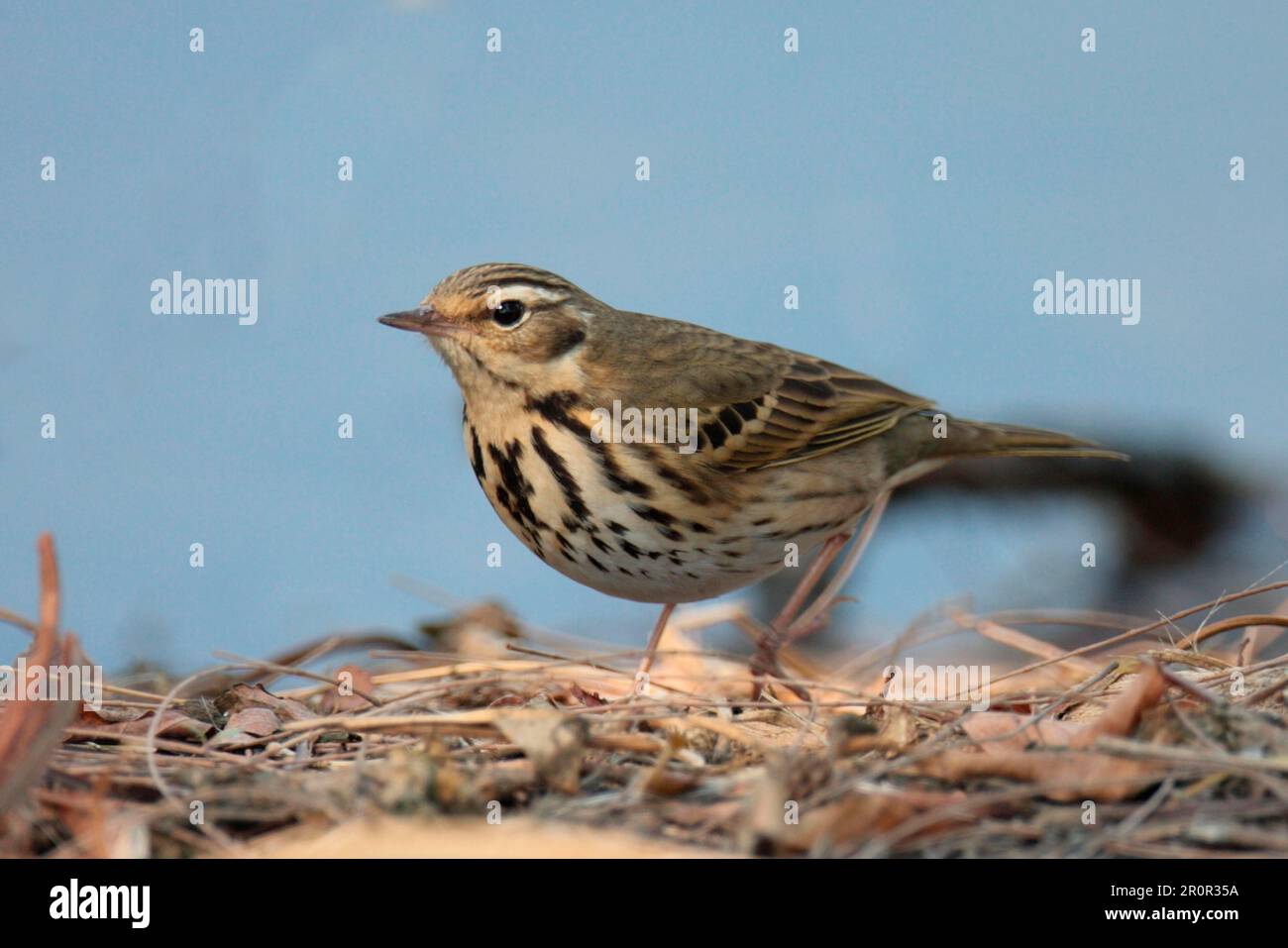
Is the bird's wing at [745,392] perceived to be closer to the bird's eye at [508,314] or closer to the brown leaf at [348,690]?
the bird's eye at [508,314]

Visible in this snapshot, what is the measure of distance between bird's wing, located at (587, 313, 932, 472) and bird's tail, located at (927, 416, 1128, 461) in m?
0.23

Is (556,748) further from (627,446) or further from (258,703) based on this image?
(627,446)

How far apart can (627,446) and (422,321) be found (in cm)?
107

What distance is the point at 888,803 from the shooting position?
140 inches

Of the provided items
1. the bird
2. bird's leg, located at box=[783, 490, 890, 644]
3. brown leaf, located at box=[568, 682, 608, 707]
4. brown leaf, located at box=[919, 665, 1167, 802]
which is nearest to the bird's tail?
bird's leg, located at box=[783, 490, 890, 644]

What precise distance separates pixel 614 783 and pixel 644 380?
2779 millimetres

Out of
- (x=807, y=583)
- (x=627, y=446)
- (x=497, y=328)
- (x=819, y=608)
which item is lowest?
(x=819, y=608)

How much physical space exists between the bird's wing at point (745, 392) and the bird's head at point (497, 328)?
0.67 ft

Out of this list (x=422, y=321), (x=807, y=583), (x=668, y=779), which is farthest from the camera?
(x=807, y=583)

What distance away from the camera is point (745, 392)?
7062mm

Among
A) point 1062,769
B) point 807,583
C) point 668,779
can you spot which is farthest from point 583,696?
point 1062,769

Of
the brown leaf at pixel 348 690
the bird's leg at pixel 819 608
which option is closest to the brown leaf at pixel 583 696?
the brown leaf at pixel 348 690

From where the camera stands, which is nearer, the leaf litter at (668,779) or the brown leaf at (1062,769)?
the leaf litter at (668,779)

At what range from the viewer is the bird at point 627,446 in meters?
6.17
